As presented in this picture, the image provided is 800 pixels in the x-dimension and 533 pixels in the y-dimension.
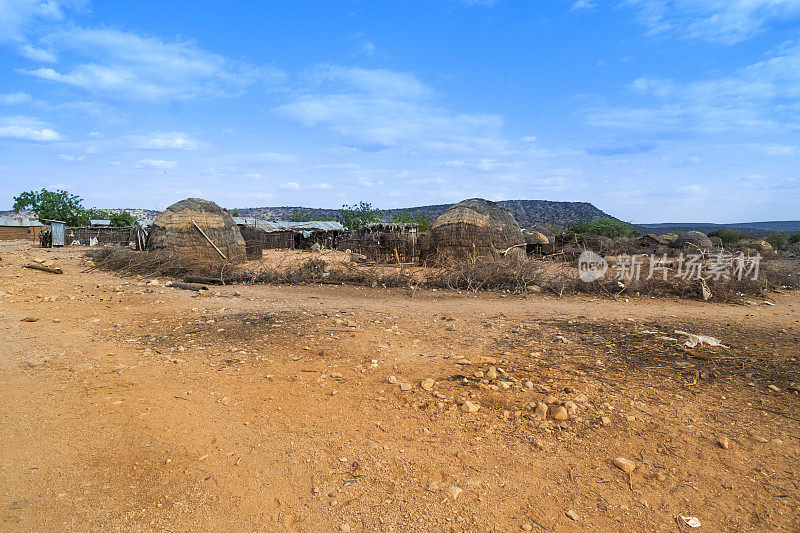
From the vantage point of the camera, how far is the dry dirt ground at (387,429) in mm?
1883

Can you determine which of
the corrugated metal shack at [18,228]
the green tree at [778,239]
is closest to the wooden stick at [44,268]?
the green tree at [778,239]

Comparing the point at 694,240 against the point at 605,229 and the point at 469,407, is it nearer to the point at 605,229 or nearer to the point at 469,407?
the point at 605,229

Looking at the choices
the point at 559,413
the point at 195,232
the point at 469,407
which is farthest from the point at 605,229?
the point at 469,407

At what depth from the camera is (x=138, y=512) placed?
1855 mm

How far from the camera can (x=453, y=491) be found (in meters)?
2.00

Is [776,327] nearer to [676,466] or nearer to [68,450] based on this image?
[676,466]

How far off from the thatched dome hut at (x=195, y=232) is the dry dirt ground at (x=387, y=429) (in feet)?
25.9

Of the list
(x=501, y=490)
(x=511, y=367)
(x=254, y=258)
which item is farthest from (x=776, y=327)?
(x=254, y=258)

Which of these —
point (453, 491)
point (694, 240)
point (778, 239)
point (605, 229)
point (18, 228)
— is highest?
point (605, 229)

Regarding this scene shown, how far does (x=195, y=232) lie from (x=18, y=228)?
34.1 metres

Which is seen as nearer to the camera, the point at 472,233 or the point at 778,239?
the point at 472,233

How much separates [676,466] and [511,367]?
5.00 feet

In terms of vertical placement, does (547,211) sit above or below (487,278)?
above

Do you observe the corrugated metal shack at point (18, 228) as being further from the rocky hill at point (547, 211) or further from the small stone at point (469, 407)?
the small stone at point (469, 407)
